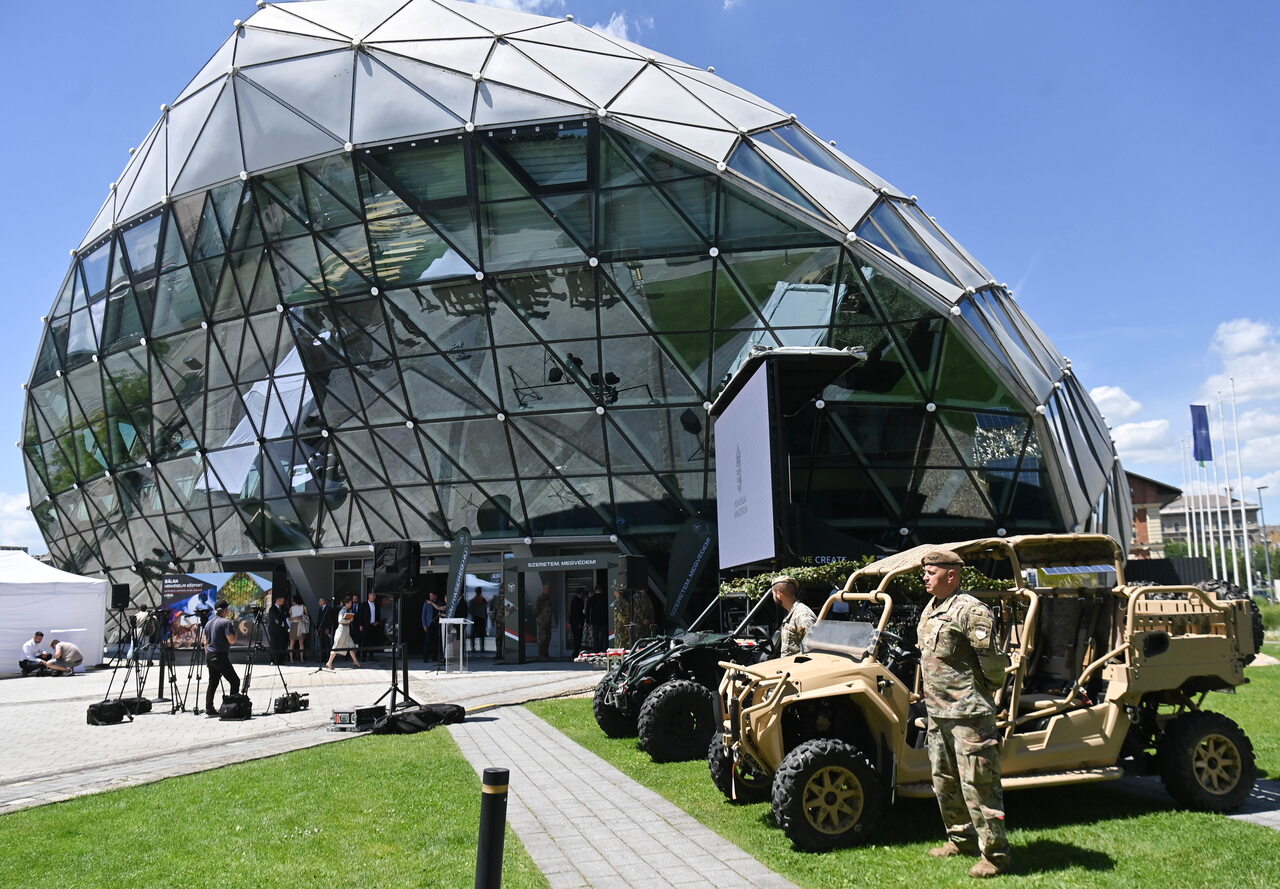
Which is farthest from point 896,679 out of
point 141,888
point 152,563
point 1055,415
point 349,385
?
point 152,563

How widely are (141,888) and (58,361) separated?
26.8 m

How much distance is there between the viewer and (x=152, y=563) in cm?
2719

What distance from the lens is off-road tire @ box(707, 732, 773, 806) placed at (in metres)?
6.88

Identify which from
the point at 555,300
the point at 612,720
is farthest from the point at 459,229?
the point at 612,720

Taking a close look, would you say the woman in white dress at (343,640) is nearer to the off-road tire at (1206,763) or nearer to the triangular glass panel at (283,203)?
the triangular glass panel at (283,203)

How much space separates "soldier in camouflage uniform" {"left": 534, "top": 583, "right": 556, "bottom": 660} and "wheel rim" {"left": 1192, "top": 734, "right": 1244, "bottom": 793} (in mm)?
17647

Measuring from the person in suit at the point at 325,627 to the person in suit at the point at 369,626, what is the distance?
614 mm

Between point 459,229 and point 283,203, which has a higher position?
point 283,203

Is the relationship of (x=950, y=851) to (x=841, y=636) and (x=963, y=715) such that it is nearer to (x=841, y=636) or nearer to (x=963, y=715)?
(x=963, y=715)

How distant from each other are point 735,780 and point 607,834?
42.6 inches

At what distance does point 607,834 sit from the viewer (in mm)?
6312

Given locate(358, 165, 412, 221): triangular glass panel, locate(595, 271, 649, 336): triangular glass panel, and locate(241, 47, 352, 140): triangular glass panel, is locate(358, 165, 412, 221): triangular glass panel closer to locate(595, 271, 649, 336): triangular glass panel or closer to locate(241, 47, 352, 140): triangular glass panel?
locate(241, 47, 352, 140): triangular glass panel

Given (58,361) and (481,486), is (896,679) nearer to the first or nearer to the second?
(481,486)

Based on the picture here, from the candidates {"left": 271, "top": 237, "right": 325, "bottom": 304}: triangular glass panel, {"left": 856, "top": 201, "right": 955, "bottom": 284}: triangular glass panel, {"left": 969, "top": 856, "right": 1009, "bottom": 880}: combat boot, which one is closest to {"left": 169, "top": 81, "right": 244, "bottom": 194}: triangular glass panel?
{"left": 271, "top": 237, "right": 325, "bottom": 304}: triangular glass panel
